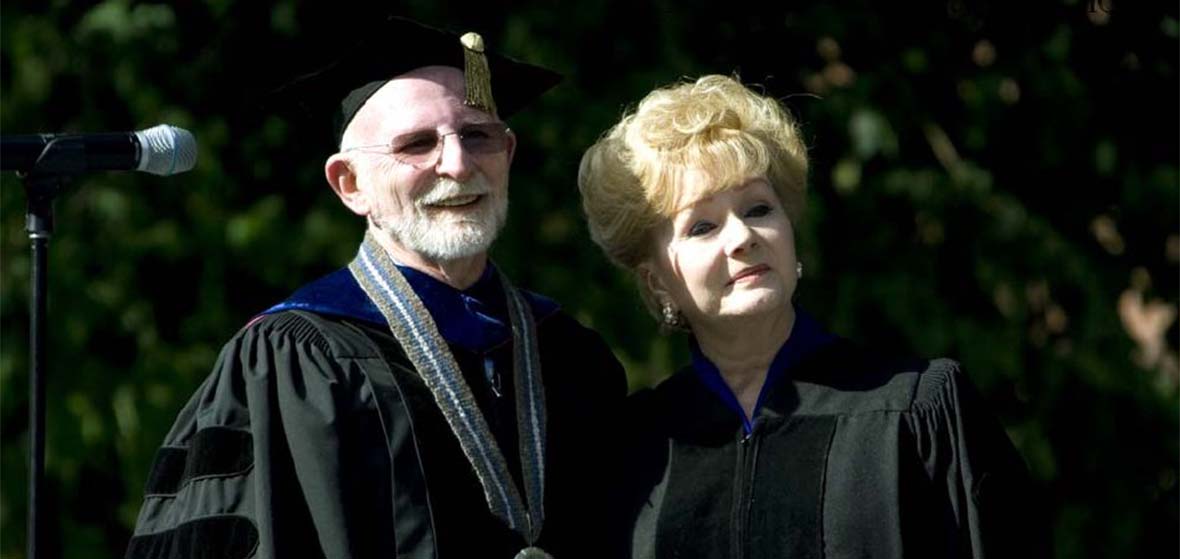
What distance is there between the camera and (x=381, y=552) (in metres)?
3.82

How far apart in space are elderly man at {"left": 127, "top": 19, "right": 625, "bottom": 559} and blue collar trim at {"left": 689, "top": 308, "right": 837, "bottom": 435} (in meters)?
0.24

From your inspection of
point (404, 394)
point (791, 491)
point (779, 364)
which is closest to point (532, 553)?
point (404, 394)

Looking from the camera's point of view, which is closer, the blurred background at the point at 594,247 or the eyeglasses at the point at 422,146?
the eyeglasses at the point at 422,146

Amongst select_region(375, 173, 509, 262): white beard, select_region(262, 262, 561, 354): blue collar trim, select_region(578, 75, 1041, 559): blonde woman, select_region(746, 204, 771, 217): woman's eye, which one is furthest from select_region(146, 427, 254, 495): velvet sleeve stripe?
select_region(746, 204, 771, 217): woman's eye

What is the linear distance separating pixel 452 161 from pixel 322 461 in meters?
0.58

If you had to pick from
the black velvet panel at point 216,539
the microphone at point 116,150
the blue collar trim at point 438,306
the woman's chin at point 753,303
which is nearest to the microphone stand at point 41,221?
the microphone at point 116,150

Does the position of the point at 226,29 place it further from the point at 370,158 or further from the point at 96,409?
the point at 370,158

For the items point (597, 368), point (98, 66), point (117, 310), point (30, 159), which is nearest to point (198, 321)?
point (117, 310)

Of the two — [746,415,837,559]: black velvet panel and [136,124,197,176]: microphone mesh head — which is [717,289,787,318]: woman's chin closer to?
[746,415,837,559]: black velvet panel

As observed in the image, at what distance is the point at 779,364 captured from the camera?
13.3 ft

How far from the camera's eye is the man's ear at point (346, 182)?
409 cm

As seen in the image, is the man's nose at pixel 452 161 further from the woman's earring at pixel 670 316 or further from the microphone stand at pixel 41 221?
the microphone stand at pixel 41 221

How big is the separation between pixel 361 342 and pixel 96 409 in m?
2.34

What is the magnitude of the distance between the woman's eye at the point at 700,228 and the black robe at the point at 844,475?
29 centimetres
